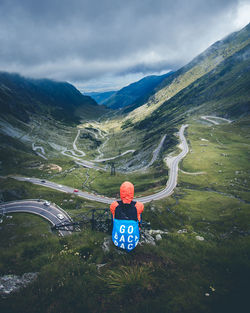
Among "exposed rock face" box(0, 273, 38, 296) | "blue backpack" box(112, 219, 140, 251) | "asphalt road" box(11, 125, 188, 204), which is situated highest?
"blue backpack" box(112, 219, 140, 251)

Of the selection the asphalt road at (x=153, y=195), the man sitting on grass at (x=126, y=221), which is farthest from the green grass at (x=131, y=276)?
the asphalt road at (x=153, y=195)

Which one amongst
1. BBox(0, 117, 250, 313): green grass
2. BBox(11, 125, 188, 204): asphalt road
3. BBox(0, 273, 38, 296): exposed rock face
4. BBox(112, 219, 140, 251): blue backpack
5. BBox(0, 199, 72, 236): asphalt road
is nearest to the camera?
BBox(0, 117, 250, 313): green grass

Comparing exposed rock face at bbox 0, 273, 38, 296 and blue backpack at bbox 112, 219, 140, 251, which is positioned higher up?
blue backpack at bbox 112, 219, 140, 251

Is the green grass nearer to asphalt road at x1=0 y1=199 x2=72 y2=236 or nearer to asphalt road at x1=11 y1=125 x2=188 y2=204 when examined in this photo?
asphalt road at x1=0 y1=199 x2=72 y2=236

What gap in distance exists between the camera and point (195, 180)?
94.2 m

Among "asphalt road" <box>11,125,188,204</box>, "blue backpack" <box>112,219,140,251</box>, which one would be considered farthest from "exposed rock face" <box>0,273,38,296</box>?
"asphalt road" <box>11,125,188,204</box>

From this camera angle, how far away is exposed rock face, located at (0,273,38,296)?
399 inches

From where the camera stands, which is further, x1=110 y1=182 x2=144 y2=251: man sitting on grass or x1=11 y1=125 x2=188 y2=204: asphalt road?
x1=11 y1=125 x2=188 y2=204: asphalt road

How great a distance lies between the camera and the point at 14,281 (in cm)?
1112

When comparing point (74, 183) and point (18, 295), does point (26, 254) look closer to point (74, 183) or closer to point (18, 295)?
point (18, 295)

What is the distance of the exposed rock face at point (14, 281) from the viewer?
10.1m

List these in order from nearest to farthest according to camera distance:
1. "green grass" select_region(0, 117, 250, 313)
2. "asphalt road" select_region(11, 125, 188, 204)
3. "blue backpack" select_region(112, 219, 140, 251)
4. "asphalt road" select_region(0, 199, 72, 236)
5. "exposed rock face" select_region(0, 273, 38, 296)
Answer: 1. "green grass" select_region(0, 117, 250, 313)
2. "exposed rock face" select_region(0, 273, 38, 296)
3. "blue backpack" select_region(112, 219, 140, 251)
4. "asphalt road" select_region(0, 199, 72, 236)
5. "asphalt road" select_region(11, 125, 188, 204)

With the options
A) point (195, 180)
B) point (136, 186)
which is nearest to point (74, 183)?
point (136, 186)

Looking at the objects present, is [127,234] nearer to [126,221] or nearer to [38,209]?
[126,221]
